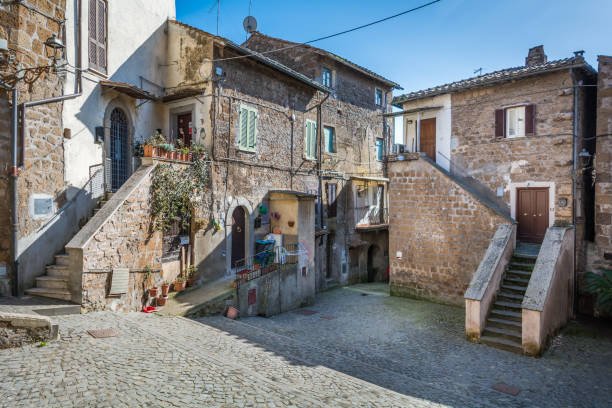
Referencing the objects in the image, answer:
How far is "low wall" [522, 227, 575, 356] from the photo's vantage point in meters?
8.91

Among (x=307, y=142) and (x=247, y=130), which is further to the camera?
(x=307, y=142)

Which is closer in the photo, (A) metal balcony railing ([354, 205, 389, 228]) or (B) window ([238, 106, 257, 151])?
(B) window ([238, 106, 257, 151])

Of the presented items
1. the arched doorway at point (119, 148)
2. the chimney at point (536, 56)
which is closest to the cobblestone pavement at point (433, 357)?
the arched doorway at point (119, 148)

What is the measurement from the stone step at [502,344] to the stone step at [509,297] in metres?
1.59

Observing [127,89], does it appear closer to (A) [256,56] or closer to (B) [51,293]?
(A) [256,56]

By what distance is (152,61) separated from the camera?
512 inches

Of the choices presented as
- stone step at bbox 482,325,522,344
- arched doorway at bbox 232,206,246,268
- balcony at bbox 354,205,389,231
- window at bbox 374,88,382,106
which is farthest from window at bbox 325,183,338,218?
stone step at bbox 482,325,522,344

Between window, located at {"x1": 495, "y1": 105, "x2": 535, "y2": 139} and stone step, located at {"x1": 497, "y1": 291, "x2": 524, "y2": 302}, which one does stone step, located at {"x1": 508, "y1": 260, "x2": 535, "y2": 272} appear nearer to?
stone step, located at {"x1": 497, "y1": 291, "x2": 524, "y2": 302}

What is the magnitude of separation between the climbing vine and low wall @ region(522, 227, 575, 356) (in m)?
9.29

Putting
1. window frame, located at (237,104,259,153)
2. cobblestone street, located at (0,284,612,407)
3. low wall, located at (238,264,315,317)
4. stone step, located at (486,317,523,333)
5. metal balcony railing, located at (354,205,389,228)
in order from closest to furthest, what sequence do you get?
cobblestone street, located at (0,284,612,407) → stone step, located at (486,317,523,333) → low wall, located at (238,264,315,317) → window frame, located at (237,104,259,153) → metal balcony railing, located at (354,205,389,228)

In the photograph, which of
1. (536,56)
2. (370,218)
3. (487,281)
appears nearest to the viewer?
(487,281)

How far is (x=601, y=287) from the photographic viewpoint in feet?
36.9

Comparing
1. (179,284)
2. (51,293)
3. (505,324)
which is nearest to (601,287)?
(505,324)

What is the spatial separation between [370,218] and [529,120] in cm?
1019
